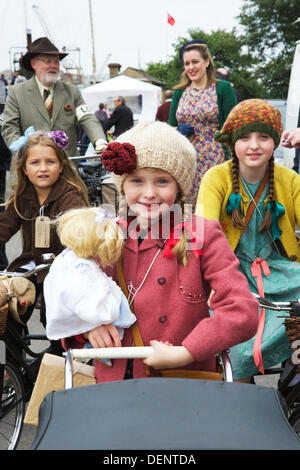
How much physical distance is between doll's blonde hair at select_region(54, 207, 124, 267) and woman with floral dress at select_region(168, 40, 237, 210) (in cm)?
305

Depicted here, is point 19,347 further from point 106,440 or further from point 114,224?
point 106,440

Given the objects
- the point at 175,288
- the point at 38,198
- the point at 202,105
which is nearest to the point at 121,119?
the point at 202,105

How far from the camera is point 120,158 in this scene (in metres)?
2.00

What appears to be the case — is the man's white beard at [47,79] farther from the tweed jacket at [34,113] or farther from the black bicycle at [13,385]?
the black bicycle at [13,385]

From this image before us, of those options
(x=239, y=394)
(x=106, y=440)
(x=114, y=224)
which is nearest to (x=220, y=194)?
(x=114, y=224)

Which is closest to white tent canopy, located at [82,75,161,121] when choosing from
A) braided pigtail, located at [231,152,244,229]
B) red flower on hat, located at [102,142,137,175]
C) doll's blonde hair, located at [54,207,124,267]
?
braided pigtail, located at [231,152,244,229]

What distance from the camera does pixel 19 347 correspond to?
9.56ft

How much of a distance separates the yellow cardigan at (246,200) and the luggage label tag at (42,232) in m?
0.95

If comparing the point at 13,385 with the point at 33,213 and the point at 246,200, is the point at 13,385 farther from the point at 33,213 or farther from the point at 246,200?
the point at 246,200

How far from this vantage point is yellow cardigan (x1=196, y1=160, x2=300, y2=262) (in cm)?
271

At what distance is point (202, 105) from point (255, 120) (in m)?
2.47

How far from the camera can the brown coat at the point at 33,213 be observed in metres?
3.18

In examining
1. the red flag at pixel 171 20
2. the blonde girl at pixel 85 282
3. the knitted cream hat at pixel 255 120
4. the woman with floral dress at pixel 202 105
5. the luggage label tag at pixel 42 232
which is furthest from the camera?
the red flag at pixel 171 20

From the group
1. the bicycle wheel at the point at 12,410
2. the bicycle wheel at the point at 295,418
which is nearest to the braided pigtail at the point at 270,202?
the bicycle wheel at the point at 295,418
